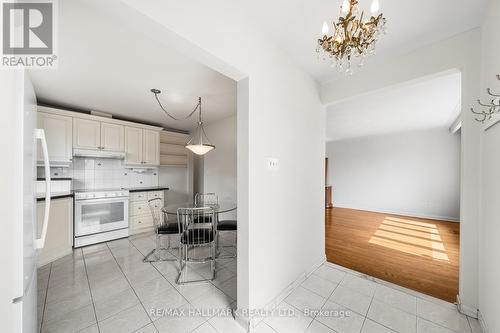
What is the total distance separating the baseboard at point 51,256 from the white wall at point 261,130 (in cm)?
291

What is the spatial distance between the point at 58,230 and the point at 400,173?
8233 mm

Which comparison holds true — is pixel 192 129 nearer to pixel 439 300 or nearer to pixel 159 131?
pixel 159 131

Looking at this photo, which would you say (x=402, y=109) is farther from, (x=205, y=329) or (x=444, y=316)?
(x=205, y=329)

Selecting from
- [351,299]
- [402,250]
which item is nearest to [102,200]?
[351,299]

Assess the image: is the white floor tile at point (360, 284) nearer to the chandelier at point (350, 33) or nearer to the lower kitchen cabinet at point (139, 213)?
the chandelier at point (350, 33)

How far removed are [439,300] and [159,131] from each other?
17.4ft

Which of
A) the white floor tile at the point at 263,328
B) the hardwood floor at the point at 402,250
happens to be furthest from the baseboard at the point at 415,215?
the white floor tile at the point at 263,328

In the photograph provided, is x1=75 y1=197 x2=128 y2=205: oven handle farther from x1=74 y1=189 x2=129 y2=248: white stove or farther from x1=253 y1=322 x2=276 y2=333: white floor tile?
x1=253 y1=322 x2=276 y2=333: white floor tile

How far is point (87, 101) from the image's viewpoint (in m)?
3.15

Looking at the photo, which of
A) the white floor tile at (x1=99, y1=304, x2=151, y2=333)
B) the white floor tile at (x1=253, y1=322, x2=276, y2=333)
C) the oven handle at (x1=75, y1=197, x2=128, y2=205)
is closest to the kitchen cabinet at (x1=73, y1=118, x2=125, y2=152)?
the oven handle at (x1=75, y1=197, x2=128, y2=205)

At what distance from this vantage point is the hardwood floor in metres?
2.22

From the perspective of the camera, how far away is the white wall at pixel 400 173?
201 inches

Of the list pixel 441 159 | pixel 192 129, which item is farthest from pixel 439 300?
pixel 192 129

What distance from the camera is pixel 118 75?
2316mm
